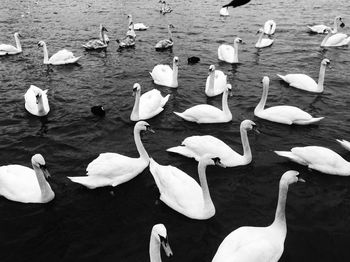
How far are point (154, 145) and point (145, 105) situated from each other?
2.21 meters

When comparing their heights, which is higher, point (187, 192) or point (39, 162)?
point (39, 162)

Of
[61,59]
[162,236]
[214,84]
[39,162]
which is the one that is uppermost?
[162,236]

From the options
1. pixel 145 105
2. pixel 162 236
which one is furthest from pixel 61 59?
pixel 162 236

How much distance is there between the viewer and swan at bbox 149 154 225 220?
24.6ft

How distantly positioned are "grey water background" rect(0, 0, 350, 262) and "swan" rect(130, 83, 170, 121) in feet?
1.07

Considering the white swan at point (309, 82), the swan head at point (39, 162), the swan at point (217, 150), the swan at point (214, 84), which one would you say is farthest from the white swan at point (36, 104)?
the white swan at point (309, 82)

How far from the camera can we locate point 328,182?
28.9ft

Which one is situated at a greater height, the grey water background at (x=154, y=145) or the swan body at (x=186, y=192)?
the swan body at (x=186, y=192)

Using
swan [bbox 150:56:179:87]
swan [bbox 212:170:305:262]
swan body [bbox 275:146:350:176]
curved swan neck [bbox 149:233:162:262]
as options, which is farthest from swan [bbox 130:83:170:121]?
curved swan neck [bbox 149:233:162:262]

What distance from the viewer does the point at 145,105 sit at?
1249cm

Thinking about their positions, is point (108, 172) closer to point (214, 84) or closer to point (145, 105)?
point (145, 105)

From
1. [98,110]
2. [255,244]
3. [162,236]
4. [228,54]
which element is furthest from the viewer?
[228,54]

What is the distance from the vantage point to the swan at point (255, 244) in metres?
5.87

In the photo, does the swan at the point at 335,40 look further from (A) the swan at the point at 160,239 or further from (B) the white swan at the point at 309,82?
(A) the swan at the point at 160,239
